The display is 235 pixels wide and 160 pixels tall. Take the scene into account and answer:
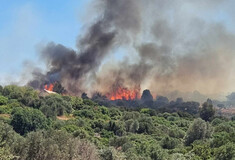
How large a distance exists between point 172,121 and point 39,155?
346 ft

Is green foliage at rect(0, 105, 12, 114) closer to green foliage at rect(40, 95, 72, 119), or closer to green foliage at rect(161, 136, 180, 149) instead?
green foliage at rect(40, 95, 72, 119)

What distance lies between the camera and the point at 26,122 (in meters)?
97.2

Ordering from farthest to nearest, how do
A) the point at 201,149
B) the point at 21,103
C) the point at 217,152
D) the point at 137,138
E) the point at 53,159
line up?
1. the point at 21,103
2. the point at 137,138
3. the point at 201,149
4. the point at 217,152
5. the point at 53,159

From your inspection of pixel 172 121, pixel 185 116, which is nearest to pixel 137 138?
pixel 172 121

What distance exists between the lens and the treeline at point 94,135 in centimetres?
4328

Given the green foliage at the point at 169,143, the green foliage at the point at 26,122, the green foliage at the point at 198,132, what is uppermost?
the green foliage at the point at 26,122

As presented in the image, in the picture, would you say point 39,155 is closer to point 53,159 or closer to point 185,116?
point 53,159

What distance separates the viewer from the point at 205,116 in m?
184

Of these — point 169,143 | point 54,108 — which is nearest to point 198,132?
point 169,143

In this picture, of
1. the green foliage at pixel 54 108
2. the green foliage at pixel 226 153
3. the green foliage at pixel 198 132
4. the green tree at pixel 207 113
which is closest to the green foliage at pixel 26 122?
the green foliage at pixel 54 108

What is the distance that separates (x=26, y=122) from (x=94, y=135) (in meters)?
21.8

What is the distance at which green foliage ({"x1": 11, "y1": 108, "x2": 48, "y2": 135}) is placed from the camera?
96.7 m

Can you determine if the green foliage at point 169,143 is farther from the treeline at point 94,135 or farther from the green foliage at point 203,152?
the green foliage at point 203,152

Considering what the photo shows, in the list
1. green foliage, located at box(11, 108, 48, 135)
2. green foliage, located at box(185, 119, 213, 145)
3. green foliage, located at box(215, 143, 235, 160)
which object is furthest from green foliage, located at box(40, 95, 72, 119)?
green foliage, located at box(215, 143, 235, 160)
